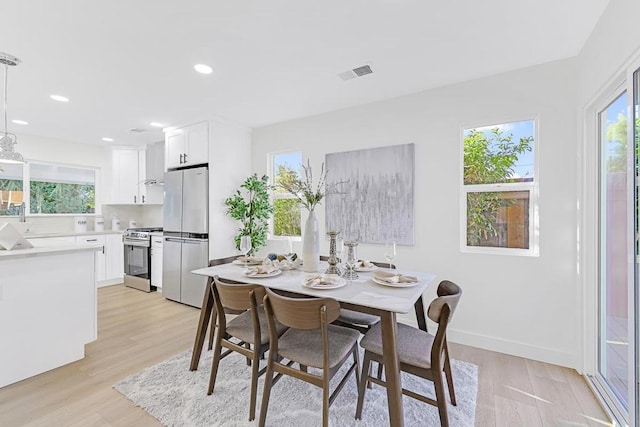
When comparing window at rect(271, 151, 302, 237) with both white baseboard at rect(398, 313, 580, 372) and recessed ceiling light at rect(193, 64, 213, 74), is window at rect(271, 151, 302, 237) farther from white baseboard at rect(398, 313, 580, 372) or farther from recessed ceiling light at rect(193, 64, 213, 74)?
white baseboard at rect(398, 313, 580, 372)

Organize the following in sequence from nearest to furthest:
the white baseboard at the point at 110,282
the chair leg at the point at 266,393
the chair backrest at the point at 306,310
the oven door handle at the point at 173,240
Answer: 1. the chair backrest at the point at 306,310
2. the chair leg at the point at 266,393
3. the oven door handle at the point at 173,240
4. the white baseboard at the point at 110,282

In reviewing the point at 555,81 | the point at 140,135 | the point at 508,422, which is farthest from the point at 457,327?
the point at 140,135

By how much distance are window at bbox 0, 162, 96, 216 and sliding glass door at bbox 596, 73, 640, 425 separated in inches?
267

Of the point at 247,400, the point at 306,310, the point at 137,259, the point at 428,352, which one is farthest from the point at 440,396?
the point at 137,259

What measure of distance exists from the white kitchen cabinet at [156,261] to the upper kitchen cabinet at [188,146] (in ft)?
4.15

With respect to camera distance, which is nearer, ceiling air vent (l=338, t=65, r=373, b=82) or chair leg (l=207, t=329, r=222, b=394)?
chair leg (l=207, t=329, r=222, b=394)

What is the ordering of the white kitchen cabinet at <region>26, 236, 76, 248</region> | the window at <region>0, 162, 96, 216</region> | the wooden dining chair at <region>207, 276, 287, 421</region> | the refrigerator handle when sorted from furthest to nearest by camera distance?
the window at <region>0, 162, 96, 216</region>
the white kitchen cabinet at <region>26, 236, 76, 248</region>
the refrigerator handle
the wooden dining chair at <region>207, 276, 287, 421</region>

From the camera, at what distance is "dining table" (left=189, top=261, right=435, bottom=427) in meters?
1.53

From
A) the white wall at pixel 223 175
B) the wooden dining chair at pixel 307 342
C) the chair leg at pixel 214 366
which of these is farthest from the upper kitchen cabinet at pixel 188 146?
the wooden dining chair at pixel 307 342

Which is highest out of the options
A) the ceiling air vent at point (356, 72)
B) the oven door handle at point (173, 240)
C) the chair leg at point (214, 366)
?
the ceiling air vent at point (356, 72)

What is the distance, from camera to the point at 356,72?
8.83 ft

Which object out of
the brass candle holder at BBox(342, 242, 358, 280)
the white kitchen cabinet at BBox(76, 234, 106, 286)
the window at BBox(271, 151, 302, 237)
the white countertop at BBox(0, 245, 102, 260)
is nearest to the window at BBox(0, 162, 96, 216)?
the white kitchen cabinet at BBox(76, 234, 106, 286)

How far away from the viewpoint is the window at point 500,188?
8.68ft

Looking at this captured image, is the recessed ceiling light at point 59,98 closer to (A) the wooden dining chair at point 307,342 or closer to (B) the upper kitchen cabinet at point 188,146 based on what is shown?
(B) the upper kitchen cabinet at point 188,146
